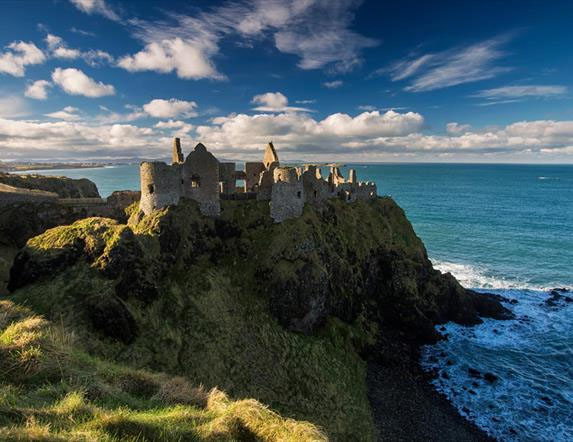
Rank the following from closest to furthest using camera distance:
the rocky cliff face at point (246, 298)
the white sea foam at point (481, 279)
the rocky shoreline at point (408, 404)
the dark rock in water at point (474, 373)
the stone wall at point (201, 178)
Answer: the rocky cliff face at point (246, 298)
the rocky shoreline at point (408, 404)
the stone wall at point (201, 178)
the dark rock in water at point (474, 373)
the white sea foam at point (481, 279)

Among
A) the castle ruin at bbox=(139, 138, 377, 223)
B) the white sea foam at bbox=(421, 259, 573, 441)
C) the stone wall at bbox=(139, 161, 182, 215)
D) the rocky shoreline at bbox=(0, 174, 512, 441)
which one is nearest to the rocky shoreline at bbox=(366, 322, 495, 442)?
the rocky shoreline at bbox=(0, 174, 512, 441)

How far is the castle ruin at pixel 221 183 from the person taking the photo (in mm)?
38219

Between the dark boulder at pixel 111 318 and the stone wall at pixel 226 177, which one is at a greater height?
the stone wall at pixel 226 177

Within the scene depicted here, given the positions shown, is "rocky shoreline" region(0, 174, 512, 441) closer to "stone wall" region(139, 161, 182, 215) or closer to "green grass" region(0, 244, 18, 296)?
"stone wall" region(139, 161, 182, 215)

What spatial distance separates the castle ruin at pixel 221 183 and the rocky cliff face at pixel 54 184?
30953 millimetres

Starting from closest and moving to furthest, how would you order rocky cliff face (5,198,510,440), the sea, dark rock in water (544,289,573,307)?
rocky cliff face (5,198,510,440) → the sea → dark rock in water (544,289,573,307)

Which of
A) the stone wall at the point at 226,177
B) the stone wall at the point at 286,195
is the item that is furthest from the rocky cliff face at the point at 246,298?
the stone wall at the point at 226,177

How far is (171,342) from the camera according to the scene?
29.6m

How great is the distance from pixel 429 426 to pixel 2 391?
35.1m

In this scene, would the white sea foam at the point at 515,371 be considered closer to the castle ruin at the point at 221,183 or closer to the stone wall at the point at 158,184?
the castle ruin at the point at 221,183

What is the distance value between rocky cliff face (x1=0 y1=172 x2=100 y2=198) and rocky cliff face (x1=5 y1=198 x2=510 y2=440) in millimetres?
32568

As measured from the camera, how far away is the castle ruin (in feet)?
125

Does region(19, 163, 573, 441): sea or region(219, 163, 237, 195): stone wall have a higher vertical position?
region(219, 163, 237, 195): stone wall

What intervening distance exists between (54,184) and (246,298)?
156ft
